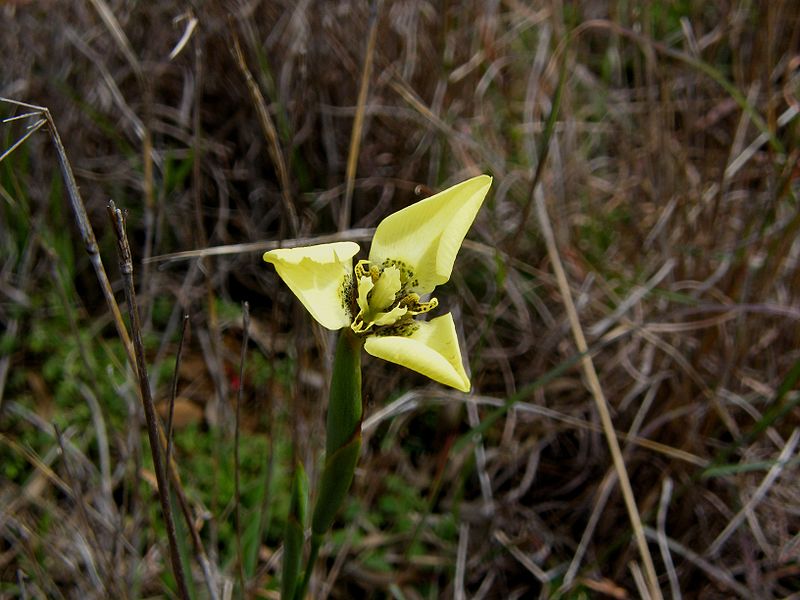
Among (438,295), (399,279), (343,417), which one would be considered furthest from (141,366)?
(438,295)

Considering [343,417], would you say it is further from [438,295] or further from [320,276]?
[438,295]

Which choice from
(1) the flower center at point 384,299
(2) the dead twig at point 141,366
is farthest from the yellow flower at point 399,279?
(2) the dead twig at point 141,366

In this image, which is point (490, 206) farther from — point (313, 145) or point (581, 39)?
point (581, 39)

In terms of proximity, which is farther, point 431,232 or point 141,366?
point 431,232

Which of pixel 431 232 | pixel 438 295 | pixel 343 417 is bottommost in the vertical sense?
pixel 438 295

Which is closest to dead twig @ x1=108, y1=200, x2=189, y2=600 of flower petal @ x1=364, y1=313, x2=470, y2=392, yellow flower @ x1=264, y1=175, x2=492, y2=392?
yellow flower @ x1=264, y1=175, x2=492, y2=392
